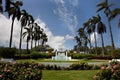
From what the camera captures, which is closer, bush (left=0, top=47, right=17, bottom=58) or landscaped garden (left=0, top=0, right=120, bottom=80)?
landscaped garden (left=0, top=0, right=120, bottom=80)

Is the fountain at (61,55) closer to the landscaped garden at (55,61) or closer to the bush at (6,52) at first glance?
the landscaped garden at (55,61)

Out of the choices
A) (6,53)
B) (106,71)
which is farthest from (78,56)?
(106,71)

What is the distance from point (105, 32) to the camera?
67062 millimetres

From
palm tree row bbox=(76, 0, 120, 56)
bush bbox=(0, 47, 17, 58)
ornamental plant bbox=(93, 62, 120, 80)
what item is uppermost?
palm tree row bbox=(76, 0, 120, 56)

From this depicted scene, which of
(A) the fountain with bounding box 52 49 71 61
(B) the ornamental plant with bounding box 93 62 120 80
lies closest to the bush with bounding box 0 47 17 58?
(A) the fountain with bounding box 52 49 71 61

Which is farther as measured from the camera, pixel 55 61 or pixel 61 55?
pixel 61 55

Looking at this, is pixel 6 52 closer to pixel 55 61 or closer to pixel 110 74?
pixel 55 61

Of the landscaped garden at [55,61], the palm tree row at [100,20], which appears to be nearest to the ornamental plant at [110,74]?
the landscaped garden at [55,61]

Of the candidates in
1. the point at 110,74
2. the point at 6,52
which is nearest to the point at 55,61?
the point at 6,52

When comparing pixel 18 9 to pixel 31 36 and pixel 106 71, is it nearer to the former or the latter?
pixel 31 36

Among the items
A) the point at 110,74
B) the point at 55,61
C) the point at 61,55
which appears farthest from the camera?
the point at 61,55

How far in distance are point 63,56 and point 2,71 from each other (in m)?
57.5

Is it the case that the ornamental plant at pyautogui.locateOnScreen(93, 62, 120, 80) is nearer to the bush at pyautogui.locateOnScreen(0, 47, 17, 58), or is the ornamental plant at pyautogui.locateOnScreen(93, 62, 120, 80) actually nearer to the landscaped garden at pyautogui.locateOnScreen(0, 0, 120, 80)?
the landscaped garden at pyautogui.locateOnScreen(0, 0, 120, 80)

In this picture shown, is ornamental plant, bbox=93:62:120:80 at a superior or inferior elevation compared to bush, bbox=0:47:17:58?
inferior
